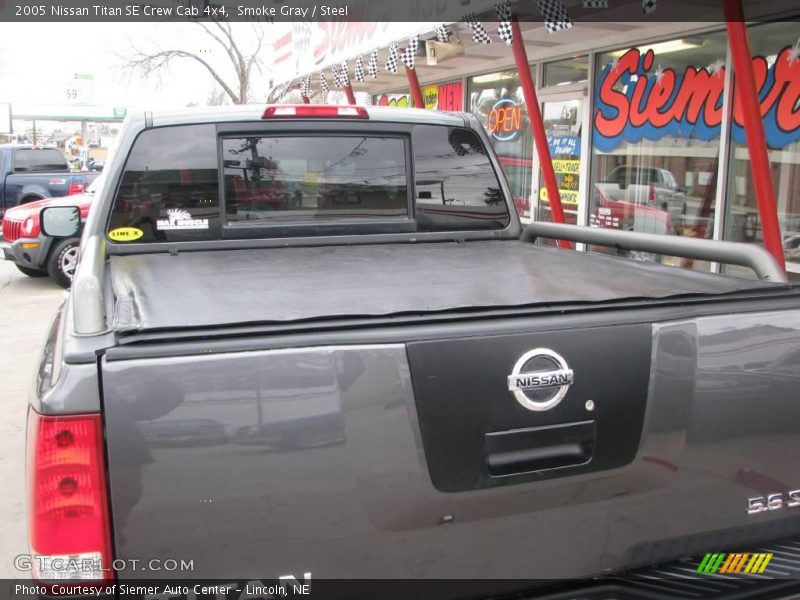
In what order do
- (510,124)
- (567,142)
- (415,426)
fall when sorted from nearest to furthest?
(415,426) → (567,142) → (510,124)

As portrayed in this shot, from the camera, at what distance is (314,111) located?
3.47m

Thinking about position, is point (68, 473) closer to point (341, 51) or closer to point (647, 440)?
point (647, 440)

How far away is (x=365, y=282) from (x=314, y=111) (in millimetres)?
1307

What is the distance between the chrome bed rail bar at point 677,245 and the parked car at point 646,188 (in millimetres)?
5007

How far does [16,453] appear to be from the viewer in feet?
16.2

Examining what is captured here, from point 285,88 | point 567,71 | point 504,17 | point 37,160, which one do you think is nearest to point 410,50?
point 504,17

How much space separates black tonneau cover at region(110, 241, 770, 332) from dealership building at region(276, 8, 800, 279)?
4796mm

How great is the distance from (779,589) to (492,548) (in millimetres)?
828

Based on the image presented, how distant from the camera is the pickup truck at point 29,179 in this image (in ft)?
55.1

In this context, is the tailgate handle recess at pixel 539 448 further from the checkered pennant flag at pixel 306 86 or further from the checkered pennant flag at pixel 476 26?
the checkered pennant flag at pixel 306 86

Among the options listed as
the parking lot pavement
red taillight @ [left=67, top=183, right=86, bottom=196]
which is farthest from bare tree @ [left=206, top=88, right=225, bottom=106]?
the parking lot pavement

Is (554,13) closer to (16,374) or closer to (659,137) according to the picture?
(659,137)

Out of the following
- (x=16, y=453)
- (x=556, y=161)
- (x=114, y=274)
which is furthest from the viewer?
(x=556, y=161)

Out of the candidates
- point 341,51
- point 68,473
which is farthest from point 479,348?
point 341,51
